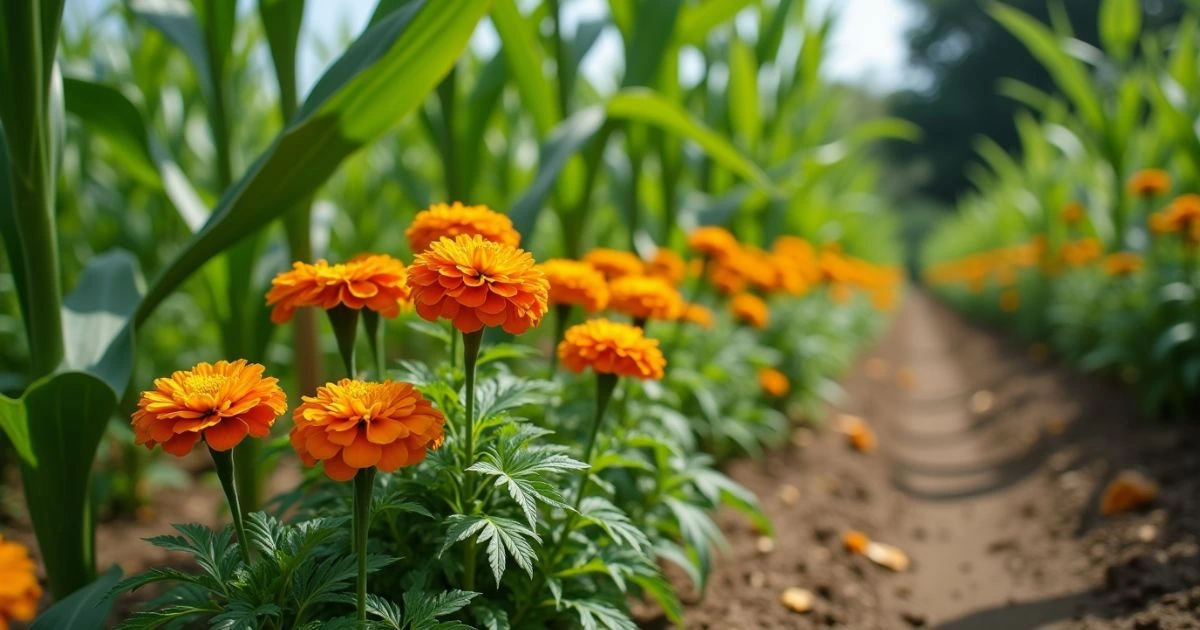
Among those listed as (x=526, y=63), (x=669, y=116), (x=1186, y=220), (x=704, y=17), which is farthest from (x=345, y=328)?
(x=1186, y=220)

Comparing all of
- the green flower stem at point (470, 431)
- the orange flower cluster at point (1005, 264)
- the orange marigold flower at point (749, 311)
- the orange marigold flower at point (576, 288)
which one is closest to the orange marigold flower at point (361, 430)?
the green flower stem at point (470, 431)

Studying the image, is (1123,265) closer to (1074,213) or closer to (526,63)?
(1074,213)

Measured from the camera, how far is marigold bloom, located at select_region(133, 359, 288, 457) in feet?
2.44

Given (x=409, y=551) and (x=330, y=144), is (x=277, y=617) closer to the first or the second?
(x=409, y=551)

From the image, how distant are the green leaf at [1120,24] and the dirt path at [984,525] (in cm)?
157

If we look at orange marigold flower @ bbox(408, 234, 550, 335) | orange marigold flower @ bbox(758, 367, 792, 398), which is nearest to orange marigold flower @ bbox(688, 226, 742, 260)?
orange marigold flower @ bbox(758, 367, 792, 398)

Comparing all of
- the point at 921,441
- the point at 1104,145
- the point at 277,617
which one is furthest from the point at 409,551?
the point at 1104,145

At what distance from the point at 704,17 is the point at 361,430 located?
6.07 ft

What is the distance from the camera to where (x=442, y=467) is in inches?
36.8

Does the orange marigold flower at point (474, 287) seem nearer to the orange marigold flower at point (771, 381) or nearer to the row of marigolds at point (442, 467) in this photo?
the row of marigolds at point (442, 467)

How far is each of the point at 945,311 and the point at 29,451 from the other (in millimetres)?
13359

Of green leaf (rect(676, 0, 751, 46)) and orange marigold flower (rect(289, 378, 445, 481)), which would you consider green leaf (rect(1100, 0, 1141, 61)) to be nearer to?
green leaf (rect(676, 0, 751, 46))

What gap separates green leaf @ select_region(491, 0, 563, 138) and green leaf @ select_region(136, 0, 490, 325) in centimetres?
57

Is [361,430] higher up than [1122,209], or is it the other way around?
[1122,209]
